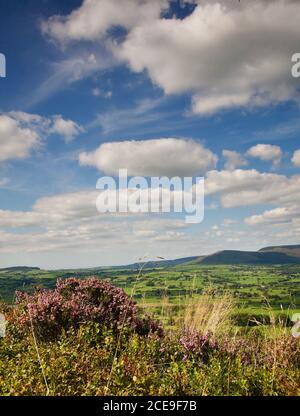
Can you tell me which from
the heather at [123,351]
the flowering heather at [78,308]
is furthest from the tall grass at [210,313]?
the flowering heather at [78,308]

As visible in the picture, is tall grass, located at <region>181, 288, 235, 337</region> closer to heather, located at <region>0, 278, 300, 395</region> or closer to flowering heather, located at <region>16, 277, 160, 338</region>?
heather, located at <region>0, 278, 300, 395</region>

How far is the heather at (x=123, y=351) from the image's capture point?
6398 millimetres

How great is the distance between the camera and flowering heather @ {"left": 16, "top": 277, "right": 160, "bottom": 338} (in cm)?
945

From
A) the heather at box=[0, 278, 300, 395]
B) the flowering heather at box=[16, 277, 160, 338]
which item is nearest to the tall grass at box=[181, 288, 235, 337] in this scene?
the heather at box=[0, 278, 300, 395]

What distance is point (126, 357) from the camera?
24.8 ft

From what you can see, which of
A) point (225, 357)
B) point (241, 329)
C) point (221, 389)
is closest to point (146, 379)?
point (221, 389)

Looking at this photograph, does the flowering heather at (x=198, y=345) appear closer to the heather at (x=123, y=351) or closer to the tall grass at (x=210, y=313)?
the heather at (x=123, y=351)

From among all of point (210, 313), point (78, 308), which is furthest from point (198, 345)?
point (210, 313)

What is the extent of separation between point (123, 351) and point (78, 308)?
2.03 meters

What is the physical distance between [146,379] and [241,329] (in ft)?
18.9

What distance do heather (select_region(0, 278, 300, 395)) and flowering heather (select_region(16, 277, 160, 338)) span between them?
23mm

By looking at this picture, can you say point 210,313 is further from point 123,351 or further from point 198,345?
point 123,351

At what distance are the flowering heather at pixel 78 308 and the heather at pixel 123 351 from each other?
2cm
